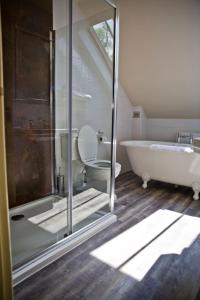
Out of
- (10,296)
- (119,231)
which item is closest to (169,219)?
(119,231)

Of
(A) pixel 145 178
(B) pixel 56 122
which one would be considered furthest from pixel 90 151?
(A) pixel 145 178

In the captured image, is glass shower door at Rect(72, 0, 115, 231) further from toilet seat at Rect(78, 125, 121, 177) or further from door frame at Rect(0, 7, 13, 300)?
door frame at Rect(0, 7, 13, 300)

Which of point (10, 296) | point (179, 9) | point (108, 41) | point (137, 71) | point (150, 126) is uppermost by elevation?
point (179, 9)

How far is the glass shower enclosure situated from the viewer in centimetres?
203

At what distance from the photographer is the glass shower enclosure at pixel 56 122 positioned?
6.65ft

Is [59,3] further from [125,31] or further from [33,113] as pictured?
[33,113]

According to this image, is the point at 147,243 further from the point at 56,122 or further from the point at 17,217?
the point at 56,122

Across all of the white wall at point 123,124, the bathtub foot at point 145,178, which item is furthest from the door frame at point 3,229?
the white wall at point 123,124

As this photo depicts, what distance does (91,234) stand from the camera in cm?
195

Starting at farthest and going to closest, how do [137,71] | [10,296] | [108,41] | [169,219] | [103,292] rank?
[137,71] → [108,41] → [169,219] → [103,292] → [10,296]

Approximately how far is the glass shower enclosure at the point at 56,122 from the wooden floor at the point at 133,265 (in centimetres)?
19

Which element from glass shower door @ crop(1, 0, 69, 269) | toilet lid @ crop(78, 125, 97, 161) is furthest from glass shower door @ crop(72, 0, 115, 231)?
glass shower door @ crop(1, 0, 69, 269)

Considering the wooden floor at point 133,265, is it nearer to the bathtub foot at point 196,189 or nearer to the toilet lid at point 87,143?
the bathtub foot at point 196,189

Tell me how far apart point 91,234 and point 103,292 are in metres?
0.64
